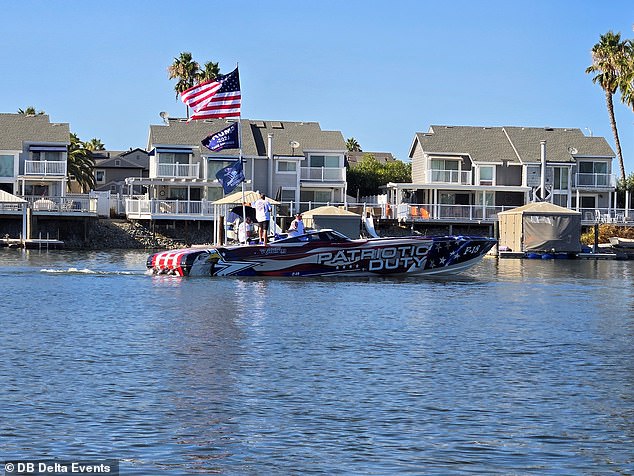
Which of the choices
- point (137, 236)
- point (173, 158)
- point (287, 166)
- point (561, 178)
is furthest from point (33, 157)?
point (561, 178)

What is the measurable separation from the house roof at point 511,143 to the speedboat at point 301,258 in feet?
165

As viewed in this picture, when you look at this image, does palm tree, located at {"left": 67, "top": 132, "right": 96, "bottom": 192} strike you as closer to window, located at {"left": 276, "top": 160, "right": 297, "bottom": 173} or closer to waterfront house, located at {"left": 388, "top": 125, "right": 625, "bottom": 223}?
window, located at {"left": 276, "top": 160, "right": 297, "bottom": 173}

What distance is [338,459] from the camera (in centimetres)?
1121

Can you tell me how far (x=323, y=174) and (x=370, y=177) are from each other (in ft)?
86.2

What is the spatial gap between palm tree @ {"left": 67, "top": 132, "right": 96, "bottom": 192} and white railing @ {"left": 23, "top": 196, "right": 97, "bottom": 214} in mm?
28412

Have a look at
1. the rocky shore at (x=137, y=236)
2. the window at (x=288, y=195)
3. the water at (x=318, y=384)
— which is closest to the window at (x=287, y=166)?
the window at (x=288, y=195)

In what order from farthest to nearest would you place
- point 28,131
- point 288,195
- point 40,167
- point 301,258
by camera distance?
1. point 28,131
2. point 288,195
3. point 40,167
4. point 301,258

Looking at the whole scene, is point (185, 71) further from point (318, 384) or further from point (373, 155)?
point (318, 384)

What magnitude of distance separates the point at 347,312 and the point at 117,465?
1497cm

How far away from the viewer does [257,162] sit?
84125 millimetres

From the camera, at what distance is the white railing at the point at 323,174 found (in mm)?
84562

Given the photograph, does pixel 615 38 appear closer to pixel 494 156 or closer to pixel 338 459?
pixel 494 156

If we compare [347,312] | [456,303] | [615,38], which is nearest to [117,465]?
[347,312]

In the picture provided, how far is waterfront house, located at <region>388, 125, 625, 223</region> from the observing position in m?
83.5
